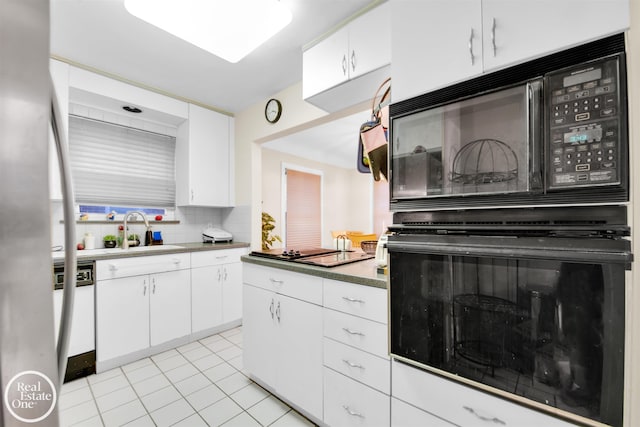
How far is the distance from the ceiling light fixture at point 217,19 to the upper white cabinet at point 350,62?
0.32 meters

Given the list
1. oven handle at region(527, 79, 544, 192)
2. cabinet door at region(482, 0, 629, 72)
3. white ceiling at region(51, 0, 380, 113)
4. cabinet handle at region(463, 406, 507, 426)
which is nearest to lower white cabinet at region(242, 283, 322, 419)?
cabinet handle at region(463, 406, 507, 426)

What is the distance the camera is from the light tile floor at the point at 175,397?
165 centimetres

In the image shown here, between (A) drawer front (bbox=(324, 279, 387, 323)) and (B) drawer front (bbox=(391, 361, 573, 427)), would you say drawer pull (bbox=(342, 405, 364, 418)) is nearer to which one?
(B) drawer front (bbox=(391, 361, 573, 427))

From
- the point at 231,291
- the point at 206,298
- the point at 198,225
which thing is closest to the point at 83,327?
the point at 206,298

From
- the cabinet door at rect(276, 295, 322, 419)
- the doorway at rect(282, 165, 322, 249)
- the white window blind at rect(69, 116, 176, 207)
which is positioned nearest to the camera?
the cabinet door at rect(276, 295, 322, 419)

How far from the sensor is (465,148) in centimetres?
100

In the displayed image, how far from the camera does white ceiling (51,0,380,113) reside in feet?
5.74

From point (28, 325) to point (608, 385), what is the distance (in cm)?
134

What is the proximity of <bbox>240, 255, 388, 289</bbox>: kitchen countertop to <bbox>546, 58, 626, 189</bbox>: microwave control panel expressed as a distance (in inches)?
29.1

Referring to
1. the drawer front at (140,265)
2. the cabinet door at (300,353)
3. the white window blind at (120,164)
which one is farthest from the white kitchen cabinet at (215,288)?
the cabinet door at (300,353)

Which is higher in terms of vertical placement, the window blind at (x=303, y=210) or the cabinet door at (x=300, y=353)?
the window blind at (x=303, y=210)

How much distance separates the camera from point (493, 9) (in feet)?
3.02

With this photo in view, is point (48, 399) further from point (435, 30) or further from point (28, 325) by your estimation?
point (435, 30)

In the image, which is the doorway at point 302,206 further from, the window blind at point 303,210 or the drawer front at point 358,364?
the drawer front at point 358,364
